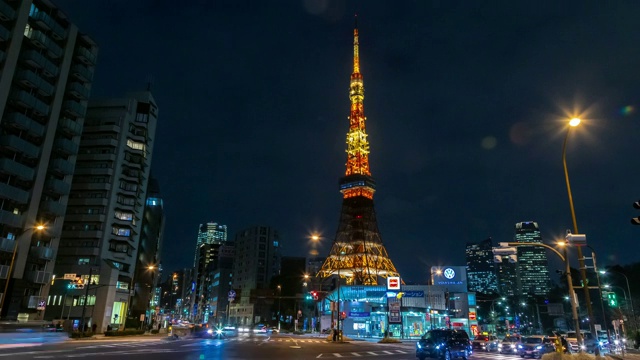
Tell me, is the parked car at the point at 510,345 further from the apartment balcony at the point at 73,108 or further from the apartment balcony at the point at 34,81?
the apartment balcony at the point at 73,108

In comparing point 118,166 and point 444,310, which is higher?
point 118,166

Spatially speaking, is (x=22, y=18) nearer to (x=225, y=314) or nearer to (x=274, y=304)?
(x=274, y=304)

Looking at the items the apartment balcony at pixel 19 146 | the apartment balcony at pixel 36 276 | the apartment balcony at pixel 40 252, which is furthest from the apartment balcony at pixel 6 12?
the apartment balcony at pixel 36 276

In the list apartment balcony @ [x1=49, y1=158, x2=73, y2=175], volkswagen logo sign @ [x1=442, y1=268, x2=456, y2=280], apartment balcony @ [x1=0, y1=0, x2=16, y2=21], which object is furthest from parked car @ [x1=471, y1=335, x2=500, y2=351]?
apartment balcony @ [x1=0, y1=0, x2=16, y2=21]

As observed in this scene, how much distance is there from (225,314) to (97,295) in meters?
86.7

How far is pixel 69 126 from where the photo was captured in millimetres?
63688

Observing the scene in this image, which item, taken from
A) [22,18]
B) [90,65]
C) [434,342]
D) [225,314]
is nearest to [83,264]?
[90,65]

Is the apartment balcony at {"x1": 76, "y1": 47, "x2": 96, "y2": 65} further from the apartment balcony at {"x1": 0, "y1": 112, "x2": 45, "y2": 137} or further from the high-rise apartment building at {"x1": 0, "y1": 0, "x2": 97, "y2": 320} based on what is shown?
the apartment balcony at {"x1": 0, "y1": 112, "x2": 45, "y2": 137}

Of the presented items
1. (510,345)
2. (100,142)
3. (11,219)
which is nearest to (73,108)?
(100,142)

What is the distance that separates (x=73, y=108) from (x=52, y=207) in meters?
14.9

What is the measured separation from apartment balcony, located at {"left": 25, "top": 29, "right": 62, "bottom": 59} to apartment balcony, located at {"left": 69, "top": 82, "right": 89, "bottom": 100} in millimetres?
4628

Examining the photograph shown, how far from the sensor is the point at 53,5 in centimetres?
6156

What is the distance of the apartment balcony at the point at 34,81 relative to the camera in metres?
56.2

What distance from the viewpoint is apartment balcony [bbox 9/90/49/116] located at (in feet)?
181
